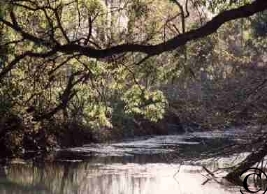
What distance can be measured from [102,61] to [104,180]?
3370 millimetres

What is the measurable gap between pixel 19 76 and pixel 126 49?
8.67 m

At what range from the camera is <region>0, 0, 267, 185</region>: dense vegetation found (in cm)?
1202

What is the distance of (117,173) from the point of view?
63.7 feet

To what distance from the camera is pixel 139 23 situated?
1900 cm

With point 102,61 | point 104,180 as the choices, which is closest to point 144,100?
point 102,61

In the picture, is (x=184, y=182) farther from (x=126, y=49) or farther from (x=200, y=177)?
(x=126, y=49)

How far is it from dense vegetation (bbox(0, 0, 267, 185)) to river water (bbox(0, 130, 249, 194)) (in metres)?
1.43

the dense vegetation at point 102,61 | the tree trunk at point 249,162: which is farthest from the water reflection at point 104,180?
the dense vegetation at point 102,61

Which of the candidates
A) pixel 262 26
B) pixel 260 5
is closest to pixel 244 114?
pixel 260 5

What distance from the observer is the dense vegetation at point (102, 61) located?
12023 mm

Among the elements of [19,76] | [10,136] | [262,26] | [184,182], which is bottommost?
[184,182]

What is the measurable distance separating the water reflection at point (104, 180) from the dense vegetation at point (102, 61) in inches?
68.6

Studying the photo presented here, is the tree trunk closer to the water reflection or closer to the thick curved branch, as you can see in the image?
the water reflection

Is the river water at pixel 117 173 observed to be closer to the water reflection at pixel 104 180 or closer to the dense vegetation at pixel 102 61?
the water reflection at pixel 104 180
